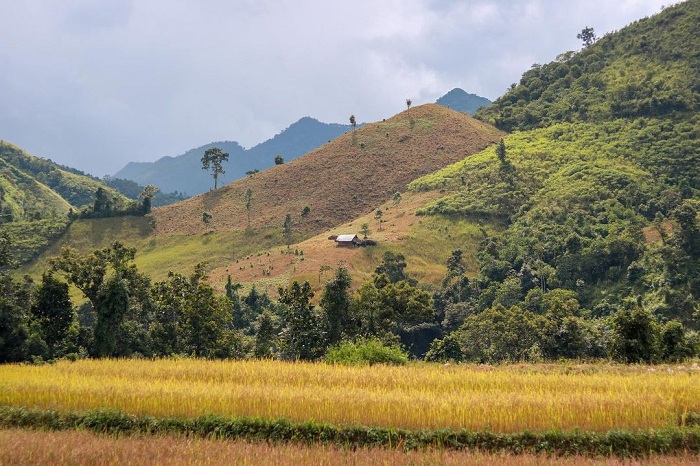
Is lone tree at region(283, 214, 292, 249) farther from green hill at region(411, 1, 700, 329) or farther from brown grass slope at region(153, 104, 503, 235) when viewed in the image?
green hill at region(411, 1, 700, 329)

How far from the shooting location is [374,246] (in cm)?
8775

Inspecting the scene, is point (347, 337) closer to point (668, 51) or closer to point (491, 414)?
point (491, 414)

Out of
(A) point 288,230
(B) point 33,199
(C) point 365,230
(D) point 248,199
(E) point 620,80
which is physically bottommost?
(C) point 365,230

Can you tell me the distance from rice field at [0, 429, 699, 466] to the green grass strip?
747mm

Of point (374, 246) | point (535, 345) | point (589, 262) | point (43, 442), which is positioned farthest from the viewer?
point (374, 246)

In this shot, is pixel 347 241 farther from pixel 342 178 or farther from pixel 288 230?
pixel 342 178

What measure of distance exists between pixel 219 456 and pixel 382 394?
5.61m

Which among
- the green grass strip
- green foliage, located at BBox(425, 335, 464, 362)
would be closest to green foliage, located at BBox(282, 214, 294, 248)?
green foliage, located at BBox(425, 335, 464, 362)

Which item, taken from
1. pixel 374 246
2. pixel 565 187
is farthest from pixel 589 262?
pixel 374 246

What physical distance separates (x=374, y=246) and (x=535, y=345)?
160 feet

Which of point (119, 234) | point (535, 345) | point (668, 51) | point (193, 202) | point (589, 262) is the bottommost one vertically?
point (535, 345)

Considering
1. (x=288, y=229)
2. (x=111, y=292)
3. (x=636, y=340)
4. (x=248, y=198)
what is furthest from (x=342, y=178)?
(x=636, y=340)

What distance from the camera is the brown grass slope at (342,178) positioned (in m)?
115

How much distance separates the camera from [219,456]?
32.6 ft
